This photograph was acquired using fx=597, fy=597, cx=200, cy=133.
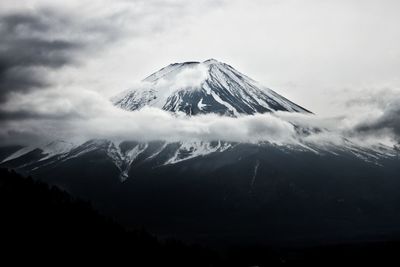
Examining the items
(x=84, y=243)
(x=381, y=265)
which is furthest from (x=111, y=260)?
(x=381, y=265)

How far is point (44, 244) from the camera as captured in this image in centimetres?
13488

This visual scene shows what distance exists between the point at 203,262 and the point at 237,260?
107 feet

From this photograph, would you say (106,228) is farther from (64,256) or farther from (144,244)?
(64,256)

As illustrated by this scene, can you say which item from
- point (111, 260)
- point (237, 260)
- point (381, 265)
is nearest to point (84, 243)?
point (111, 260)

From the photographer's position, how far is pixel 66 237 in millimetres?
143750

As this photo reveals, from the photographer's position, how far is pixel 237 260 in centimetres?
19988

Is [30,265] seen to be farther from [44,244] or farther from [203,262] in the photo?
[203,262]

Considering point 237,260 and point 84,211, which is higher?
point 84,211

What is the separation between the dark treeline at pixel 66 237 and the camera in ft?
432

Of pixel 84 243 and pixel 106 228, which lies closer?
pixel 84 243

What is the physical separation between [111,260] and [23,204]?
29.2 metres

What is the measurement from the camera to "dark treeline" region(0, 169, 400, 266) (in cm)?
13175

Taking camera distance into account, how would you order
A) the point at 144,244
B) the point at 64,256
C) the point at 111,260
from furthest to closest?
the point at 144,244
the point at 111,260
the point at 64,256

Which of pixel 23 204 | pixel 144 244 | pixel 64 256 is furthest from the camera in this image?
pixel 144 244
